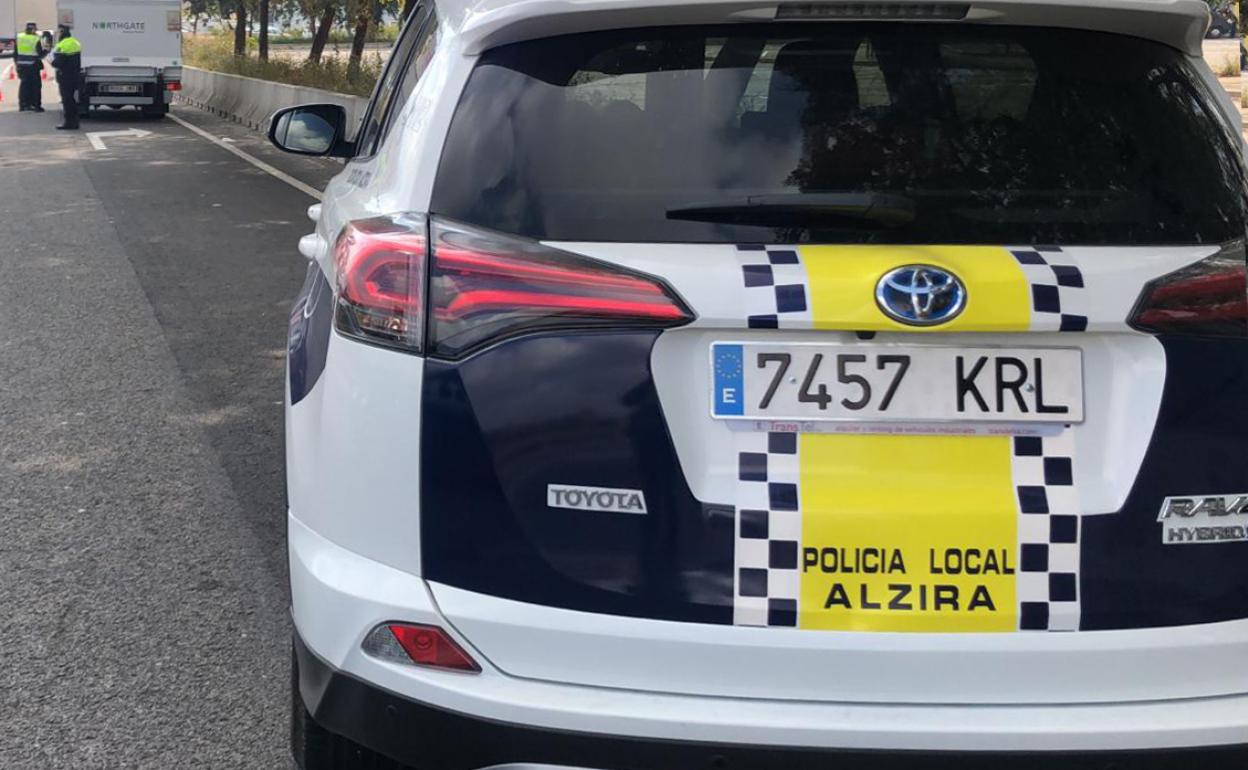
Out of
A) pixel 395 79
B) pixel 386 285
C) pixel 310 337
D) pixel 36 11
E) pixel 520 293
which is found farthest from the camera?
pixel 36 11

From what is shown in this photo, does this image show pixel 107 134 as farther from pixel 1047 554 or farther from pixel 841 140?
pixel 1047 554

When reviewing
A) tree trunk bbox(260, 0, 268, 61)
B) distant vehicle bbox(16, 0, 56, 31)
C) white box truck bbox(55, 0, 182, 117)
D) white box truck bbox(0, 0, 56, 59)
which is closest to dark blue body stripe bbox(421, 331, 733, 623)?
white box truck bbox(55, 0, 182, 117)

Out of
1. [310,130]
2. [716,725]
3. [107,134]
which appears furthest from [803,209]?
[107,134]

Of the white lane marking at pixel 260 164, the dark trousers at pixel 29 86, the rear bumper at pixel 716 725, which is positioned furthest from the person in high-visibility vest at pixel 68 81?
the rear bumper at pixel 716 725

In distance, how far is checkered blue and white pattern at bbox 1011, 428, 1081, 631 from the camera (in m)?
2.25

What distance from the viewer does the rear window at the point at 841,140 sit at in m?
2.38

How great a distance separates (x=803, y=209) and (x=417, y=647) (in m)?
0.92

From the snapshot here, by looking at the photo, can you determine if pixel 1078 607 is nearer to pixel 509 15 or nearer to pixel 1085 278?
pixel 1085 278

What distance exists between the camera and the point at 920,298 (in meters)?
2.26

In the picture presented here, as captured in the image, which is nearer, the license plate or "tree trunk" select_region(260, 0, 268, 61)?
the license plate

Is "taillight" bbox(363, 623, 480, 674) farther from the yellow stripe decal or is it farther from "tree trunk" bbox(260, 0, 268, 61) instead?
"tree trunk" bbox(260, 0, 268, 61)

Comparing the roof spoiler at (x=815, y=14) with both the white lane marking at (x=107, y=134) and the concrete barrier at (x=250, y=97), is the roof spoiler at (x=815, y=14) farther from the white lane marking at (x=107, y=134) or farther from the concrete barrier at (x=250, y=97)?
the white lane marking at (x=107, y=134)

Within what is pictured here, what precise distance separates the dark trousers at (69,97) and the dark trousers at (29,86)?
5.86m

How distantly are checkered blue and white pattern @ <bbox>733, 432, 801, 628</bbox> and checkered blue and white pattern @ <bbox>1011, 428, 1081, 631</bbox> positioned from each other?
337 mm
